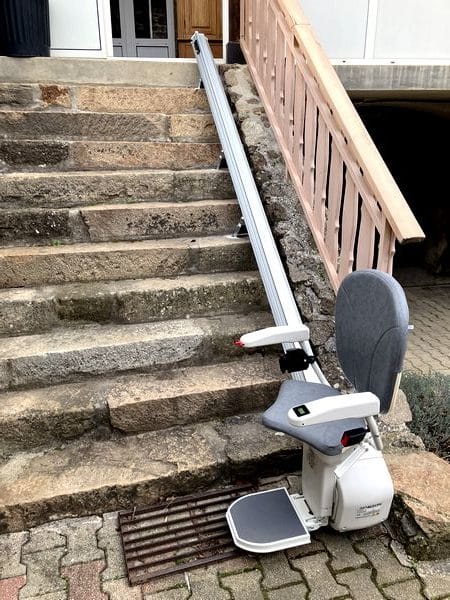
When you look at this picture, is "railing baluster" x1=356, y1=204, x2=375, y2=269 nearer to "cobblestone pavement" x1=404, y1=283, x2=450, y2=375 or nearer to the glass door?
"cobblestone pavement" x1=404, y1=283, x2=450, y2=375

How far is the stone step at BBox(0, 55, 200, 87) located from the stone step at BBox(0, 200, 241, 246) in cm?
134

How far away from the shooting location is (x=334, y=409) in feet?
5.14

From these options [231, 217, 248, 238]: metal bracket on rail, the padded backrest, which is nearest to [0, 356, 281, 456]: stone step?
the padded backrest

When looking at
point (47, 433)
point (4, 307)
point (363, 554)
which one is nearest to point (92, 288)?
point (4, 307)

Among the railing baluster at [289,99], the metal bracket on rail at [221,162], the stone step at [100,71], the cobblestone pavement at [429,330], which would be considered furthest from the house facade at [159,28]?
the cobblestone pavement at [429,330]

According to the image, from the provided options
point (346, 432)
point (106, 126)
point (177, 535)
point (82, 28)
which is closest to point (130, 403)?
point (177, 535)

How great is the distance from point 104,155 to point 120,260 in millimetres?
952

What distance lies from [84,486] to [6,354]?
802 mm

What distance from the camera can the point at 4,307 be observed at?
8.40 feet

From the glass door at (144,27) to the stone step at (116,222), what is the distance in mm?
4169

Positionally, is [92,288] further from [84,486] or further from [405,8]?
[405,8]

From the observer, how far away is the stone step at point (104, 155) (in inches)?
127

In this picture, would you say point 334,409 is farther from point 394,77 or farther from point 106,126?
point 394,77

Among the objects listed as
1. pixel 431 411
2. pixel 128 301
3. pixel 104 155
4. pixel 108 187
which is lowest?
pixel 431 411
